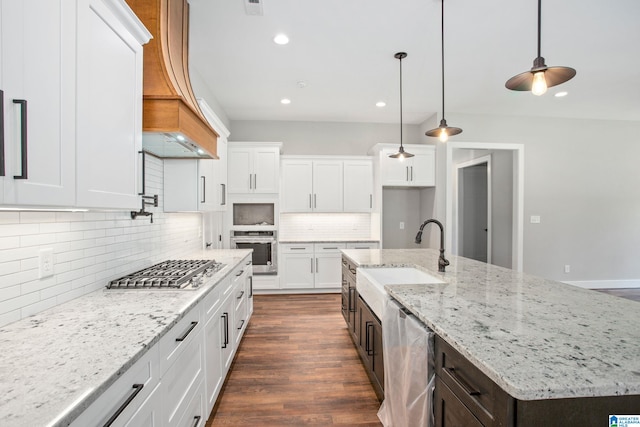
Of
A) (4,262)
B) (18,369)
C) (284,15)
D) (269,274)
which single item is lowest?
(269,274)

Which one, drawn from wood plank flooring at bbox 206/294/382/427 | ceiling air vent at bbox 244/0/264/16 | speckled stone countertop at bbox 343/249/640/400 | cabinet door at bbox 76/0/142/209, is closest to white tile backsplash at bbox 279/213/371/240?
wood plank flooring at bbox 206/294/382/427

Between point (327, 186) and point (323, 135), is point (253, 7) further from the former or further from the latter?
point (323, 135)

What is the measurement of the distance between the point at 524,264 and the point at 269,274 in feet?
13.9

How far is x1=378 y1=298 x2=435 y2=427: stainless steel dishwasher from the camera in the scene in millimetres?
1219

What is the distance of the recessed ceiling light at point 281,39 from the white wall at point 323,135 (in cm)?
234

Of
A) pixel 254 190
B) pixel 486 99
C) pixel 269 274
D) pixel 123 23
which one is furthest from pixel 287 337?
pixel 486 99

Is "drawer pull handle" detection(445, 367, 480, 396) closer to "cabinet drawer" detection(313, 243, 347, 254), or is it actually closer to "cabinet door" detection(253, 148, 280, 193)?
"cabinet drawer" detection(313, 243, 347, 254)

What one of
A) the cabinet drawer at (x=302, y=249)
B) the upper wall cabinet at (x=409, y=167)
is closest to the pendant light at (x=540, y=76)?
the upper wall cabinet at (x=409, y=167)

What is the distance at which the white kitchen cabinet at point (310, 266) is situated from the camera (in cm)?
461

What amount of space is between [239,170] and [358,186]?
194cm

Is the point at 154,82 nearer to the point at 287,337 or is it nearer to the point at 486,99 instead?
the point at 287,337

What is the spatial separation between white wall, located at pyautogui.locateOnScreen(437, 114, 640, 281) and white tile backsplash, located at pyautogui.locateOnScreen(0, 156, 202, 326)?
428 centimetres

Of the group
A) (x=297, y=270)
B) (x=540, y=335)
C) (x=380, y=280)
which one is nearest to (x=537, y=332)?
(x=540, y=335)

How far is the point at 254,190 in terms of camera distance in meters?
4.57
